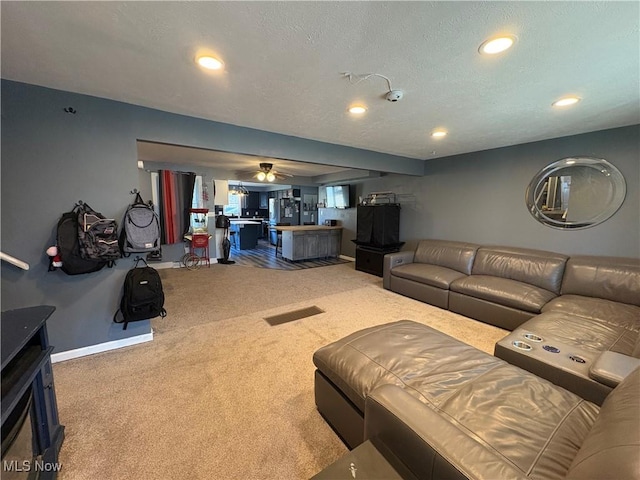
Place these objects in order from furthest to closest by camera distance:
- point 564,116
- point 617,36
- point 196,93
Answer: point 564,116 → point 196,93 → point 617,36

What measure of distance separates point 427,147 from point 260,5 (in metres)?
3.41

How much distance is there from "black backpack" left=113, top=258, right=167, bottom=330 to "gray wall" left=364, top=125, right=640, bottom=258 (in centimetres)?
462

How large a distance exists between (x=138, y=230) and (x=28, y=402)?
1499mm

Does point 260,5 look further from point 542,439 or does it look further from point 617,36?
point 542,439

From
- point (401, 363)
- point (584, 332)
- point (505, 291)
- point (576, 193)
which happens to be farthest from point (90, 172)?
point (576, 193)

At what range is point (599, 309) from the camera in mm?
2482

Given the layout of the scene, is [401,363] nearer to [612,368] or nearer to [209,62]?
[612,368]

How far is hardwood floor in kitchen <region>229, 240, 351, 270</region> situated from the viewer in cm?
625

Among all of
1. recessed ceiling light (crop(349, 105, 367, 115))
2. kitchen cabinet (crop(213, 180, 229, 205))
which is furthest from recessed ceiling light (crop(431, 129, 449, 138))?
kitchen cabinet (crop(213, 180, 229, 205))

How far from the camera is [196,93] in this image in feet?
6.91

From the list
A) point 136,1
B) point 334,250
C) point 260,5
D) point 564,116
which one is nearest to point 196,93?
point 136,1

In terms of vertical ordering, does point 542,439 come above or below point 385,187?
below

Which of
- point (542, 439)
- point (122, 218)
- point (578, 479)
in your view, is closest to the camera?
point (578, 479)

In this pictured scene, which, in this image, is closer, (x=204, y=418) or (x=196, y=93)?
(x=204, y=418)
